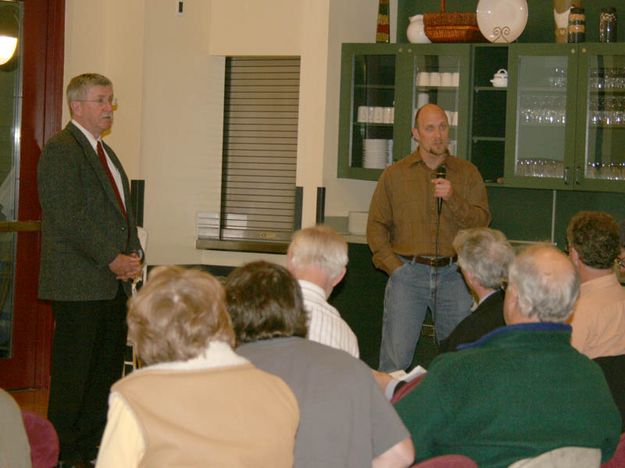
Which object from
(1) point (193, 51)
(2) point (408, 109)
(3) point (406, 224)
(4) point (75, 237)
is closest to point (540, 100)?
(2) point (408, 109)

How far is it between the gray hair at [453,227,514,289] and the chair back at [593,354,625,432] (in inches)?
21.8

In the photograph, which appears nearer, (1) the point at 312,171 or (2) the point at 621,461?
(2) the point at 621,461

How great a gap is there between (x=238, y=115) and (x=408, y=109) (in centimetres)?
124

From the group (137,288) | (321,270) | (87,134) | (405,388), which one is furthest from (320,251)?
(137,288)

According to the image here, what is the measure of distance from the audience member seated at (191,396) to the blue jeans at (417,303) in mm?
3218

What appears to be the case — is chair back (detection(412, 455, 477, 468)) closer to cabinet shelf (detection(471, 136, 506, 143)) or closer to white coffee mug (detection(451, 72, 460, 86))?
cabinet shelf (detection(471, 136, 506, 143))

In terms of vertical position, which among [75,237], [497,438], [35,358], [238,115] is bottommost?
[35,358]

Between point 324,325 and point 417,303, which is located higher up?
point 324,325

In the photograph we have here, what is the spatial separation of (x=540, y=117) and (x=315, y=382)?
13.8 feet

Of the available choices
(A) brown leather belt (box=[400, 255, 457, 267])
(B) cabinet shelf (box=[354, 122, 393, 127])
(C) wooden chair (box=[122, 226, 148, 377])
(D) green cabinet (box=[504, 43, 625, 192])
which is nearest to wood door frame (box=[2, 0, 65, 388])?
(C) wooden chair (box=[122, 226, 148, 377])

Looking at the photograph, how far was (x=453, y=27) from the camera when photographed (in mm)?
6500

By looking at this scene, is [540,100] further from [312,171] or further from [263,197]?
[263,197]

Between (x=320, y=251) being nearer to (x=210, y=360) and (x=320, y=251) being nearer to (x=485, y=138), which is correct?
(x=210, y=360)

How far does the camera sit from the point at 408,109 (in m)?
6.61
